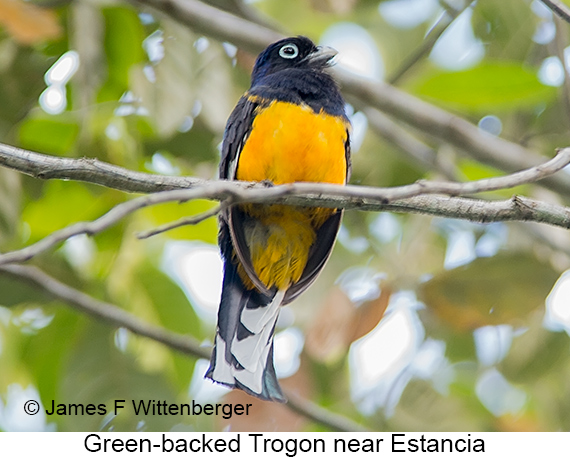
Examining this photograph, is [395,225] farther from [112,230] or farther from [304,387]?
[112,230]

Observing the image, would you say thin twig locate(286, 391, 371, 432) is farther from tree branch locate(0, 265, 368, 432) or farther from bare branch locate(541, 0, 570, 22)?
bare branch locate(541, 0, 570, 22)

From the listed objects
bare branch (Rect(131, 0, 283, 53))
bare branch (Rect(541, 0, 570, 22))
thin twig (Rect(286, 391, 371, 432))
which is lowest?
thin twig (Rect(286, 391, 371, 432))

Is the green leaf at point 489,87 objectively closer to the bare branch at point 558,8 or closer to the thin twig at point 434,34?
the thin twig at point 434,34

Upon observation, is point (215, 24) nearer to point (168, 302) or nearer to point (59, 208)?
point (59, 208)

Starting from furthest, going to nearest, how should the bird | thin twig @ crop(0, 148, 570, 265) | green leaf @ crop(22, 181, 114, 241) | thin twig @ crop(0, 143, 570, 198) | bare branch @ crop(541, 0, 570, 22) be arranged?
green leaf @ crop(22, 181, 114, 241)
the bird
bare branch @ crop(541, 0, 570, 22)
thin twig @ crop(0, 143, 570, 198)
thin twig @ crop(0, 148, 570, 265)

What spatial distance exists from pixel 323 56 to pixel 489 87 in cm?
93

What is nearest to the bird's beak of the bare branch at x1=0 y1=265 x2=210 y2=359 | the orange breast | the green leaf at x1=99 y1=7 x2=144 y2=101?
the orange breast

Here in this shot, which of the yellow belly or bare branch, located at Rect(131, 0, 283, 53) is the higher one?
bare branch, located at Rect(131, 0, 283, 53)

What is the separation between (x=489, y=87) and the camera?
4.21 metres

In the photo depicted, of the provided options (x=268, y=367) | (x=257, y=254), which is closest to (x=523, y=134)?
(x=257, y=254)

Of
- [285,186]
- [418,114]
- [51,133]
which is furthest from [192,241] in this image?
[285,186]

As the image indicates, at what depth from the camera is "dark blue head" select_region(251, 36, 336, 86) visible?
4.23 metres

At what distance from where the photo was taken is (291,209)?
3.57 meters

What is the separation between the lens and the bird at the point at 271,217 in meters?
3.47
